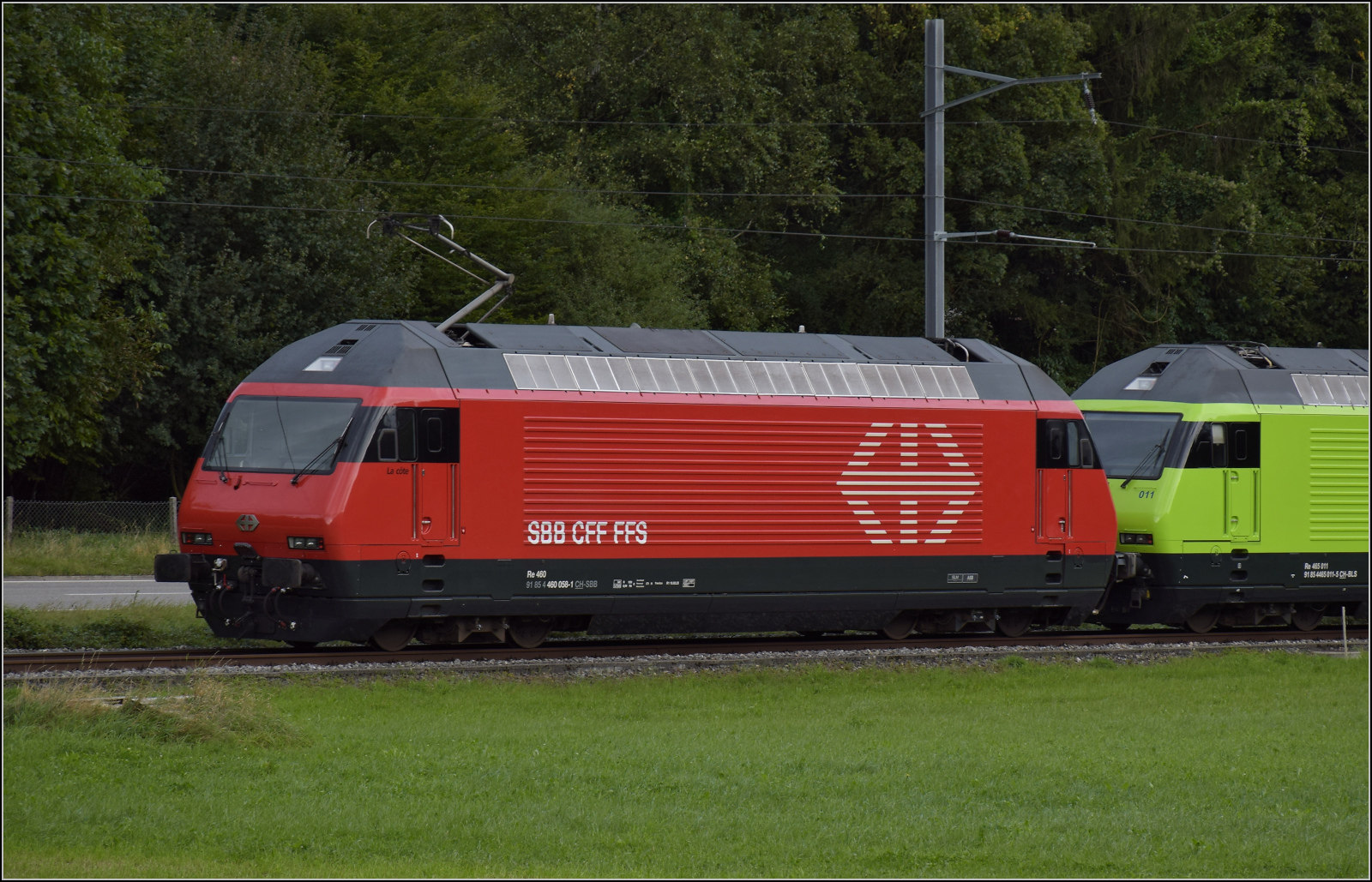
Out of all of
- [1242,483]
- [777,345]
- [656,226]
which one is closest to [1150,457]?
[1242,483]

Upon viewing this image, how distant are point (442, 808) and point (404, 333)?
772 centimetres

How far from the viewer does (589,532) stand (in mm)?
17297

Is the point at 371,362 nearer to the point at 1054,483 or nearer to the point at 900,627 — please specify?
the point at 900,627

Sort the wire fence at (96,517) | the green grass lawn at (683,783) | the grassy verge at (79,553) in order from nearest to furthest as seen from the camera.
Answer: the green grass lawn at (683,783)
the grassy verge at (79,553)
the wire fence at (96,517)

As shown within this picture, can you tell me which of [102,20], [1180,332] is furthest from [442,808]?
[1180,332]

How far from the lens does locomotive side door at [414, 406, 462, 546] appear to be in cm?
1634

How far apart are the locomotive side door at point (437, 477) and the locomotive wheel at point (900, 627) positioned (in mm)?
6102

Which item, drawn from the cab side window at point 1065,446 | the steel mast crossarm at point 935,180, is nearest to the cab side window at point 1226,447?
the cab side window at point 1065,446

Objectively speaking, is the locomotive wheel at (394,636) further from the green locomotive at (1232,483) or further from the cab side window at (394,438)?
the green locomotive at (1232,483)

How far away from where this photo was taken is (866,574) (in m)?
18.9

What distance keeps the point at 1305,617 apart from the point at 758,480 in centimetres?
911

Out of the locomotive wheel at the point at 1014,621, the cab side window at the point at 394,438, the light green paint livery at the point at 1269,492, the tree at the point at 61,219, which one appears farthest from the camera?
the tree at the point at 61,219

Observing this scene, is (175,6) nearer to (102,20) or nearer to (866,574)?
(102,20)

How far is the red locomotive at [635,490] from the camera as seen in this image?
636 inches
